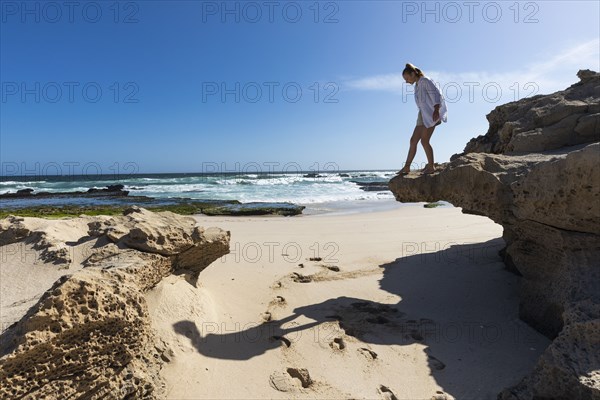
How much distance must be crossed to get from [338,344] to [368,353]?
38 centimetres

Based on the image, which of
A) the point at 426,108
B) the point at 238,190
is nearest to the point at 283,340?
the point at 426,108

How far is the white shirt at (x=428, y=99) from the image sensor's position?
5.71 metres

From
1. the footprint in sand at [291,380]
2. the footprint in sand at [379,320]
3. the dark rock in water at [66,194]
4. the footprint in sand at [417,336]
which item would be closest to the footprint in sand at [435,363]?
the footprint in sand at [417,336]

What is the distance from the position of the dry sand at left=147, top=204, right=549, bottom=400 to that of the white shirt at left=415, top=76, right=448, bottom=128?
9.61 feet

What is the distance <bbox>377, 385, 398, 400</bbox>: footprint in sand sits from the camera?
146 inches

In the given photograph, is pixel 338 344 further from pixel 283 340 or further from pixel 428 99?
pixel 428 99

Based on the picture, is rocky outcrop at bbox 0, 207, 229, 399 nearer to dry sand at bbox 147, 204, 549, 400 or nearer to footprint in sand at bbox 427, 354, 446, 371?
dry sand at bbox 147, 204, 549, 400

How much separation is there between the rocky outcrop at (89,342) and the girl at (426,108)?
4386 mm

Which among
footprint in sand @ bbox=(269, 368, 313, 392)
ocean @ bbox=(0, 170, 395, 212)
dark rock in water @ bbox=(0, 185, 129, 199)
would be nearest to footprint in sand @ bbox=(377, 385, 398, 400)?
footprint in sand @ bbox=(269, 368, 313, 392)

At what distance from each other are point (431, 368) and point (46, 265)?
16.4 feet

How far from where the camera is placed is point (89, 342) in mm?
3078

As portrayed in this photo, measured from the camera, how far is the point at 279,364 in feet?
13.5

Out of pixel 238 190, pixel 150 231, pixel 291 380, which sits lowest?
pixel 291 380

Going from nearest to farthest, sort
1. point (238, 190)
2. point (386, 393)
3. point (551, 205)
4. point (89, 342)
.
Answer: point (89, 342) < point (386, 393) < point (551, 205) < point (238, 190)
